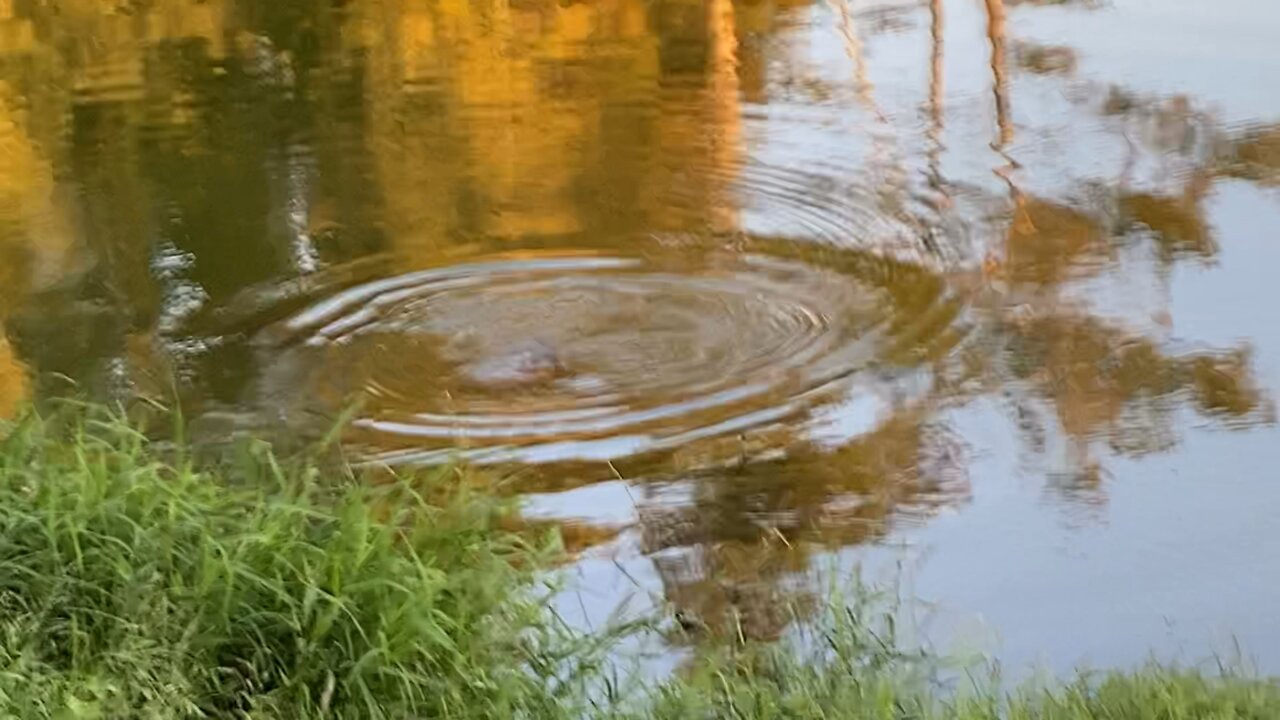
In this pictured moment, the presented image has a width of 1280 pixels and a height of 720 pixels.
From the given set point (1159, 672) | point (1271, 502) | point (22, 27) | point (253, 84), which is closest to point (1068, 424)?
point (1271, 502)

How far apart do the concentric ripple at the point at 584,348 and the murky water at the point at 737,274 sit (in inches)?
0.5

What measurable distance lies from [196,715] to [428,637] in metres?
0.39

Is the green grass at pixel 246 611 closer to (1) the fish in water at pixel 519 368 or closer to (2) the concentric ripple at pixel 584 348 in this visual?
(2) the concentric ripple at pixel 584 348

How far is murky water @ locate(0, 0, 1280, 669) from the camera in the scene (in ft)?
10.6

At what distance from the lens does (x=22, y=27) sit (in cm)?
638

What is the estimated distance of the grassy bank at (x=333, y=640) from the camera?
2521 millimetres

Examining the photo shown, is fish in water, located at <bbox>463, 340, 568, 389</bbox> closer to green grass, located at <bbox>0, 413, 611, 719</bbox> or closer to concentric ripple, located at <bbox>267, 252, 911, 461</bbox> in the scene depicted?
concentric ripple, located at <bbox>267, 252, 911, 461</bbox>

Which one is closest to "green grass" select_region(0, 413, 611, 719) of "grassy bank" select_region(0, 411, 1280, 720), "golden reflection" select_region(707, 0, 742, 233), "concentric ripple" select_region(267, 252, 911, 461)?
"grassy bank" select_region(0, 411, 1280, 720)

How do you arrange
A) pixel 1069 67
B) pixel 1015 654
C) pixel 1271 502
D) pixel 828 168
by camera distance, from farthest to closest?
pixel 1069 67 → pixel 828 168 → pixel 1271 502 → pixel 1015 654

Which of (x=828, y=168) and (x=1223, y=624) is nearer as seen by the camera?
(x=1223, y=624)

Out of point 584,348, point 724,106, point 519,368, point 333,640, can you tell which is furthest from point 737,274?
point 333,640

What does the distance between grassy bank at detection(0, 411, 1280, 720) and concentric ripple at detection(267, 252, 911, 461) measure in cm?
67

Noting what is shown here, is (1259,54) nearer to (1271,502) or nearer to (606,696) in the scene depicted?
(1271,502)

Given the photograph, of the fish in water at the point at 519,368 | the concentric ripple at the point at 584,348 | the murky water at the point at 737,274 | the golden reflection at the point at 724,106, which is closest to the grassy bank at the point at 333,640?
the murky water at the point at 737,274
